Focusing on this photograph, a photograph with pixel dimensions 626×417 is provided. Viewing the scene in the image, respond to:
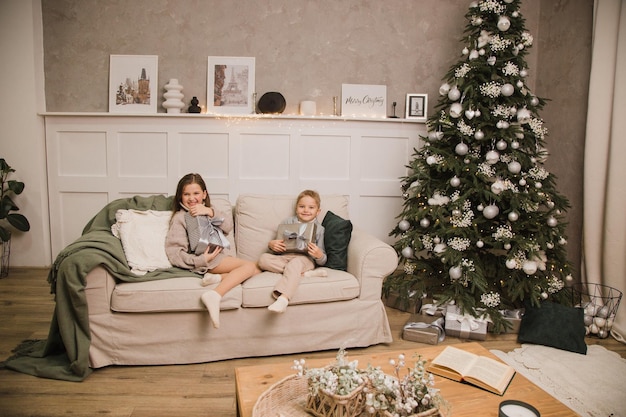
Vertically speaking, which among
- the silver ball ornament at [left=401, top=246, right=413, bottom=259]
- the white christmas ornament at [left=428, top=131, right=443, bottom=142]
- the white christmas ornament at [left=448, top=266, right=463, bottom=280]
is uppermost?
the white christmas ornament at [left=428, top=131, right=443, bottom=142]

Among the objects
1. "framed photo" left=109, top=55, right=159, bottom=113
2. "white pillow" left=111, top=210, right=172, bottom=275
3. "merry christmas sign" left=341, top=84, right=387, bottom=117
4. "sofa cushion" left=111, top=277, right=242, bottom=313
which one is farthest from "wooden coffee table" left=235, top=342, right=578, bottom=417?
"framed photo" left=109, top=55, right=159, bottom=113

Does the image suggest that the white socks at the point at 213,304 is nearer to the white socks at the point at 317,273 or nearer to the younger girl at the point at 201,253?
the younger girl at the point at 201,253

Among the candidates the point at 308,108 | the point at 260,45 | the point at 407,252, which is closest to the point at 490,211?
the point at 407,252

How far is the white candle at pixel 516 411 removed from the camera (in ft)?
4.28

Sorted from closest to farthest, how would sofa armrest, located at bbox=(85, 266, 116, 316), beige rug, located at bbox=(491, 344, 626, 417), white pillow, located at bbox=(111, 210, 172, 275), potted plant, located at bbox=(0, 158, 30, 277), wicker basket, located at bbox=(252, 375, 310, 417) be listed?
wicker basket, located at bbox=(252, 375, 310, 417) < beige rug, located at bbox=(491, 344, 626, 417) < sofa armrest, located at bbox=(85, 266, 116, 316) < white pillow, located at bbox=(111, 210, 172, 275) < potted plant, located at bbox=(0, 158, 30, 277)

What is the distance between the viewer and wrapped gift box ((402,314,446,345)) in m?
2.83

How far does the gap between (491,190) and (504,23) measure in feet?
3.77

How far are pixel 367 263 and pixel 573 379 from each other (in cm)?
125

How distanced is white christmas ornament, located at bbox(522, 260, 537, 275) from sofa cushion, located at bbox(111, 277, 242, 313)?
186cm

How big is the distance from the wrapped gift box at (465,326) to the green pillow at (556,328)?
0.78ft

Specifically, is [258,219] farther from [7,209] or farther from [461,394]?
[7,209]

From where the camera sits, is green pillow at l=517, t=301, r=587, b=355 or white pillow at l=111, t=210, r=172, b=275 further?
green pillow at l=517, t=301, r=587, b=355

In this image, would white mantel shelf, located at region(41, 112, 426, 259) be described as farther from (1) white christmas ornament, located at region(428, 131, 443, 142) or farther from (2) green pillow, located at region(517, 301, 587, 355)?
(2) green pillow, located at region(517, 301, 587, 355)

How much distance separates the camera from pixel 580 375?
96.0 inches
